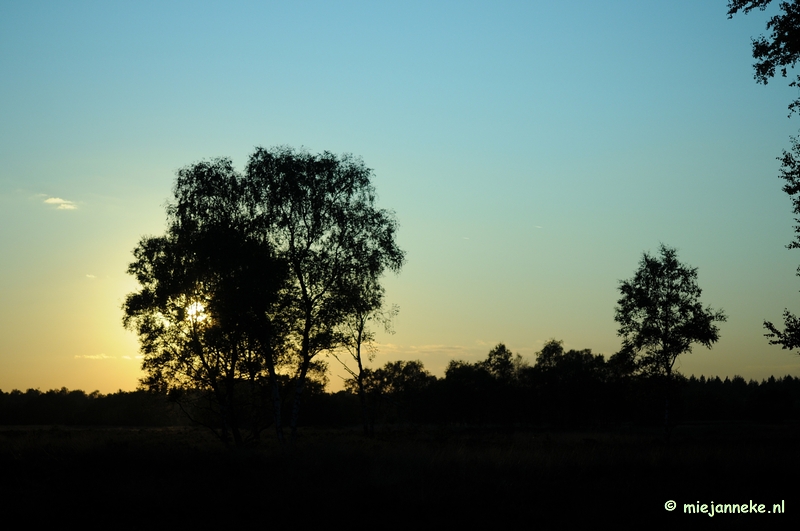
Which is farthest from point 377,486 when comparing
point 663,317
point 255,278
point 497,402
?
point 497,402

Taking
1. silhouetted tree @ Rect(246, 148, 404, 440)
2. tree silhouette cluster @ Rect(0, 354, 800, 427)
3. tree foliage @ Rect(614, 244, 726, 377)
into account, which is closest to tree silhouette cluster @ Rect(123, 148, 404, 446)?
silhouetted tree @ Rect(246, 148, 404, 440)

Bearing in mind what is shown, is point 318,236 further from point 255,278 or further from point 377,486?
point 377,486

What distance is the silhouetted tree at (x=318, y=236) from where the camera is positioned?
2855 cm

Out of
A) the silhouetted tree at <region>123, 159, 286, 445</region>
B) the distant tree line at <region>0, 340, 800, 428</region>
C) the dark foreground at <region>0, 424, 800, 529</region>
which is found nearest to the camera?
the dark foreground at <region>0, 424, 800, 529</region>

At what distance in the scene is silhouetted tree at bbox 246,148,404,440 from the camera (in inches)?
1124

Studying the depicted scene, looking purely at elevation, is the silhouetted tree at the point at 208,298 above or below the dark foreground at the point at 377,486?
above

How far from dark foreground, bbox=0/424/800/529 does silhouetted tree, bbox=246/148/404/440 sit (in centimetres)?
892

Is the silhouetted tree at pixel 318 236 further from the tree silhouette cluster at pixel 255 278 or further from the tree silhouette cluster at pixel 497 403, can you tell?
the tree silhouette cluster at pixel 497 403

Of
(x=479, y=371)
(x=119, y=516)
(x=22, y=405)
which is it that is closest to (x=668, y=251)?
(x=119, y=516)

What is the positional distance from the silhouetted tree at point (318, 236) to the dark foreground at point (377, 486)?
29.3 ft

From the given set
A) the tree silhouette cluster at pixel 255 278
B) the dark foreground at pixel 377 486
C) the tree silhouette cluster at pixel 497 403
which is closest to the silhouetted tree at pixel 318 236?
the tree silhouette cluster at pixel 255 278

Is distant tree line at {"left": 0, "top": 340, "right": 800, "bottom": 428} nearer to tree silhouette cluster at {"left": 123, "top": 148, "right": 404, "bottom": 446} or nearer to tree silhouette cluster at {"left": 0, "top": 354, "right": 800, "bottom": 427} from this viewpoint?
tree silhouette cluster at {"left": 0, "top": 354, "right": 800, "bottom": 427}

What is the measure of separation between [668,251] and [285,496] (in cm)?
3754

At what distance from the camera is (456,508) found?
14.6m
